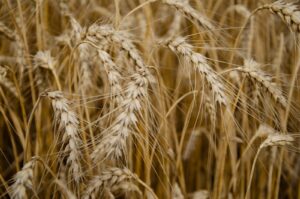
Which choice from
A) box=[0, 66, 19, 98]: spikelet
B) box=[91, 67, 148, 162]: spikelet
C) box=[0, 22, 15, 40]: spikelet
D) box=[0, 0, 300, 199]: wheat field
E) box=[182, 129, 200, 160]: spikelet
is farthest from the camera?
box=[182, 129, 200, 160]: spikelet

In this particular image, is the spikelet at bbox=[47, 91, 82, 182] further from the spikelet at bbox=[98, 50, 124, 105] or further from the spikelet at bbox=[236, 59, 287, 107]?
the spikelet at bbox=[236, 59, 287, 107]

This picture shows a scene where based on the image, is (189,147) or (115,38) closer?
(115,38)

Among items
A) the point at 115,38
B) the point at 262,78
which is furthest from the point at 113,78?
the point at 262,78

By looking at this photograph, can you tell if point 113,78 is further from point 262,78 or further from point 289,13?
point 289,13

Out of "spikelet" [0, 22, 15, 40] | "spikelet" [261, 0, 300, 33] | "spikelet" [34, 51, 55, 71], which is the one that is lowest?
"spikelet" [34, 51, 55, 71]

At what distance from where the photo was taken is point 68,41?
1.55 meters

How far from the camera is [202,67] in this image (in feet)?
4.11

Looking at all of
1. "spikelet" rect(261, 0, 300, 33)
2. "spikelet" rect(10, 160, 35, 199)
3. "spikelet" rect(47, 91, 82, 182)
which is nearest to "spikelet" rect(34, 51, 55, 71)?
"spikelet" rect(47, 91, 82, 182)

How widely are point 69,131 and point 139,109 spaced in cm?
23

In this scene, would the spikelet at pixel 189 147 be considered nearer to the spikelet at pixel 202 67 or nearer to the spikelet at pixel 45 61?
the spikelet at pixel 202 67

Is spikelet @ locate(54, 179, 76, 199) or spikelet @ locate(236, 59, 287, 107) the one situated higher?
spikelet @ locate(236, 59, 287, 107)

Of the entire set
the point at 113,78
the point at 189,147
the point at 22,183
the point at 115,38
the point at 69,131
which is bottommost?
the point at 189,147

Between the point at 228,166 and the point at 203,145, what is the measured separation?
1.04ft

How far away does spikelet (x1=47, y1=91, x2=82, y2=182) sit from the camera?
3.87ft
